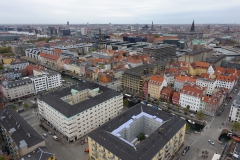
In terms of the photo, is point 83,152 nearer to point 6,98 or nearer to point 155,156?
point 155,156

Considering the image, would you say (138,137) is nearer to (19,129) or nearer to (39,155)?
(39,155)

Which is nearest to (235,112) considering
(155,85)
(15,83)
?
(155,85)

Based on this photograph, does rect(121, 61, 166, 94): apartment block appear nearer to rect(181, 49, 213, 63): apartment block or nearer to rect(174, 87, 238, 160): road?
rect(174, 87, 238, 160): road

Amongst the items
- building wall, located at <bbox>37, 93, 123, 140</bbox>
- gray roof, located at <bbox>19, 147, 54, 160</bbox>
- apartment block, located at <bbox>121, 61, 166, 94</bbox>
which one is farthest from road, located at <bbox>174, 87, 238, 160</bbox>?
apartment block, located at <bbox>121, 61, 166, 94</bbox>

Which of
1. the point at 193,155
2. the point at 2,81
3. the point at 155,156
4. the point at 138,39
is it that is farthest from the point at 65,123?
the point at 138,39

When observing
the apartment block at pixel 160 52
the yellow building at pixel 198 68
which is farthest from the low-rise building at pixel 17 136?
the apartment block at pixel 160 52
